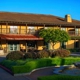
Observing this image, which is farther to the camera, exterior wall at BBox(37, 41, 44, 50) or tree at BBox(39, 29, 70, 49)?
exterior wall at BBox(37, 41, 44, 50)

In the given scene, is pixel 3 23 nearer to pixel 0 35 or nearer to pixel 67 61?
pixel 0 35

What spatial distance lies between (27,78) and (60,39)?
2396cm

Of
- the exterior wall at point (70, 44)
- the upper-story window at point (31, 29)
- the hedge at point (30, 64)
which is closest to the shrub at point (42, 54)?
the hedge at point (30, 64)

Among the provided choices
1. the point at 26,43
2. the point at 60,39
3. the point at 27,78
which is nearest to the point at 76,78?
the point at 27,78

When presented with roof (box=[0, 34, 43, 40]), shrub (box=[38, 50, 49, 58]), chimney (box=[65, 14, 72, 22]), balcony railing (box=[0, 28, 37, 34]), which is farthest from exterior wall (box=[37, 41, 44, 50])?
shrub (box=[38, 50, 49, 58])

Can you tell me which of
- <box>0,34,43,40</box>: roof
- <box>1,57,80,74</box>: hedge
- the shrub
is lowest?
<box>1,57,80,74</box>: hedge

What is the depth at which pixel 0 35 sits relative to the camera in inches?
1513

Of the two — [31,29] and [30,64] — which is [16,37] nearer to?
[31,29]

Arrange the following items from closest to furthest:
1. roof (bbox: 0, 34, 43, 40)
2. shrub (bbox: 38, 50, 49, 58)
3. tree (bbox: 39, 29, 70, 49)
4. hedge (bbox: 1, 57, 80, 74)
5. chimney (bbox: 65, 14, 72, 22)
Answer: hedge (bbox: 1, 57, 80, 74) → shrub (bbox: 38, 50, 49, 58) → roof (bbox: 0, 34, 43, 40) → tree (bbox: 39, 29, 70, 49) → chimney (bbox: 65, 14, 72, 22)

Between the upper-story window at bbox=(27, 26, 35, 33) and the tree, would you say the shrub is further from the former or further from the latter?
the upper-story window at bbox=(27, 26, 35, 33)

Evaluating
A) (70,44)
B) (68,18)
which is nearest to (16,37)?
(70,44)

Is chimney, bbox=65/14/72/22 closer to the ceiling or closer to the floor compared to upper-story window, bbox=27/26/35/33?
closer to the ceiling

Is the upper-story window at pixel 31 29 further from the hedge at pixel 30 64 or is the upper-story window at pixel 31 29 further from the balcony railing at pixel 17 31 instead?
the hedge at pixel 30 64

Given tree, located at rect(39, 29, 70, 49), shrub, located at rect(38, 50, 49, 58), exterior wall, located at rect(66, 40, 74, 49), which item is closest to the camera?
shrub, located at rect(38, 50, 49, 58)
